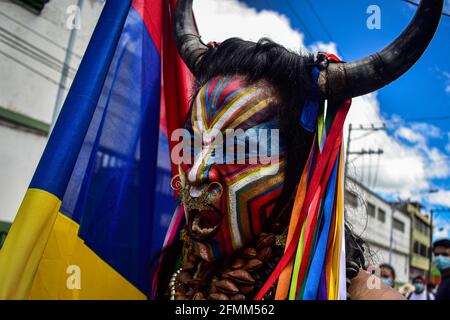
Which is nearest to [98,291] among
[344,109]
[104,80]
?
[104,80]

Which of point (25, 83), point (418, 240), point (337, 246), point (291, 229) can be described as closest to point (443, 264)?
point (337, 246)

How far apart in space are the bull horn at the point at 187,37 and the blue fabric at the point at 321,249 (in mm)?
916

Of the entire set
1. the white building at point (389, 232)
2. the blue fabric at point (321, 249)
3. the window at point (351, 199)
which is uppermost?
the white building at point (389, 232)

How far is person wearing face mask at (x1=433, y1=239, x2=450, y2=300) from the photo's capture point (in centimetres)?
374

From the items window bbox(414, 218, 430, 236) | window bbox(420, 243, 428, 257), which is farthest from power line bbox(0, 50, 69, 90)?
window bbox(420, 243, 428, 257)

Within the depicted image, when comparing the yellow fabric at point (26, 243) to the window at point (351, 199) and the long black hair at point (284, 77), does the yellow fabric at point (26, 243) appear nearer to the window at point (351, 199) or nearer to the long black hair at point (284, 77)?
the long black hair at point (284, 77)

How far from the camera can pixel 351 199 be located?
241cm

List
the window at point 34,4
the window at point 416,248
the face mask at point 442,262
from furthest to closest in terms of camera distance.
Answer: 1. the window at point 416,248
2. the window at point 34,4
3. the face mask at point 442,262

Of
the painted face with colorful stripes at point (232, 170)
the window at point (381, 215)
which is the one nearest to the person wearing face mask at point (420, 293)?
the painted face with colorful stripes at point (232, 170)

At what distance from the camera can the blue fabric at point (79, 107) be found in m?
1.66

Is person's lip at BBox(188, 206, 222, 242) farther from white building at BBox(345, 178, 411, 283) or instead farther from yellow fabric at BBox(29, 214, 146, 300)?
white building at BBox(345, 178, 411, 283)

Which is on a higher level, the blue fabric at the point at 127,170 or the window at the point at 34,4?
the window at the point at 34,4
